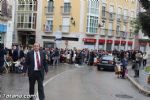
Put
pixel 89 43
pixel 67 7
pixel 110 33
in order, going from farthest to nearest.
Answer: pixel 110 33
pixel 89 43
pixel 67 7

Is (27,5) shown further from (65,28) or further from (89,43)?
(89,43)

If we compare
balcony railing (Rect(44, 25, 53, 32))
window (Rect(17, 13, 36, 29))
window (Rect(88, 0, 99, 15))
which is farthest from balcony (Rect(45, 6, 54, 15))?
window (Rect(88, 0, 99, 15))

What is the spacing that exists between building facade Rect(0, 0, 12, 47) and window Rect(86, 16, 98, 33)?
902 inches

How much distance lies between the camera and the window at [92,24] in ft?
201

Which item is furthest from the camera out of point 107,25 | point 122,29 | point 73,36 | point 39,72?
Answer: point 122,29

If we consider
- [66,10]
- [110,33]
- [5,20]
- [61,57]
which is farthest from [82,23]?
[5,20]

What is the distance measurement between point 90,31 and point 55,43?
18.5ft

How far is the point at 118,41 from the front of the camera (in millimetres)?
69625

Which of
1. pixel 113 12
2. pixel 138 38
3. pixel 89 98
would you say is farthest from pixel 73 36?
pixel 89 98

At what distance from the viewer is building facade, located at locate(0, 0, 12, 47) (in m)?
37.6

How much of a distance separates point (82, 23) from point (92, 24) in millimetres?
2347

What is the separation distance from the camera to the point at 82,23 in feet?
197

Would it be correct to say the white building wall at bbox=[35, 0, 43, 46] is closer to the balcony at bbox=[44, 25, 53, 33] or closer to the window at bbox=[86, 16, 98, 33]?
the balcony at bbox=[44, 25, 53, 33]

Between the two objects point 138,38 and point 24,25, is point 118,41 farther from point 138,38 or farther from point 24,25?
point 24,25
